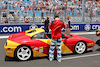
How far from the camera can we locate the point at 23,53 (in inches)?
252

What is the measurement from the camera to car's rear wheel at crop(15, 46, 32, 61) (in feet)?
20.9

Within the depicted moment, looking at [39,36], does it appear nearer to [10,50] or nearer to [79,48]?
[10,50]

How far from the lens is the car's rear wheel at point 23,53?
638cm

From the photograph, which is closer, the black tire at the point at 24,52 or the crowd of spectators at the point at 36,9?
the black tire at the point at 24,52

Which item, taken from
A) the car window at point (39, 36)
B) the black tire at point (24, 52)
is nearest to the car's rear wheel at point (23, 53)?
the black tire at point (24, 52)

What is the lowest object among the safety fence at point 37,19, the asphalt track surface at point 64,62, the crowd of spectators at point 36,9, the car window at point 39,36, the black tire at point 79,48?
the asphalt track surface at point 64,62

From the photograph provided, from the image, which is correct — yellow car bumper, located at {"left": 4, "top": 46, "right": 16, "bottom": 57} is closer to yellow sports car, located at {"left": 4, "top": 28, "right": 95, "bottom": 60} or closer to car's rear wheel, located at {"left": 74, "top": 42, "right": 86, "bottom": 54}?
yellow sports car, located at {"left": 4, "top": 28, "right": 95, "bottom": 60}

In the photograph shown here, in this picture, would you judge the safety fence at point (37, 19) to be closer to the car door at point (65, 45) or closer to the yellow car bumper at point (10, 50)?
the car door at point (65, 45)

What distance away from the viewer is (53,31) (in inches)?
249

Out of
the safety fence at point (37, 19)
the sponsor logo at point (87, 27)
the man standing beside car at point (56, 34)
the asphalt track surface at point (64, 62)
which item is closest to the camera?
the asphalt track surface at point (64, 62)

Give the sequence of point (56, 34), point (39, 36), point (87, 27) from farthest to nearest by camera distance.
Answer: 1. point (87, 27)
2. point (39, 36)
3. point (56, 34)

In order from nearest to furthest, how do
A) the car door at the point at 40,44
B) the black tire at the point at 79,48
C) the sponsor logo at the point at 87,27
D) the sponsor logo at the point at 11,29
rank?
the car door at the point at 40,44
the black tire at the point at 79,48
the sponsor logo at the point at 11,29
the sponsor logo at the point at 87,27

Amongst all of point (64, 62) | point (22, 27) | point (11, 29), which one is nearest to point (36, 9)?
point (22, 27)

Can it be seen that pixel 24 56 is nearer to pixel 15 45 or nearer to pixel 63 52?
pixel 15 45
